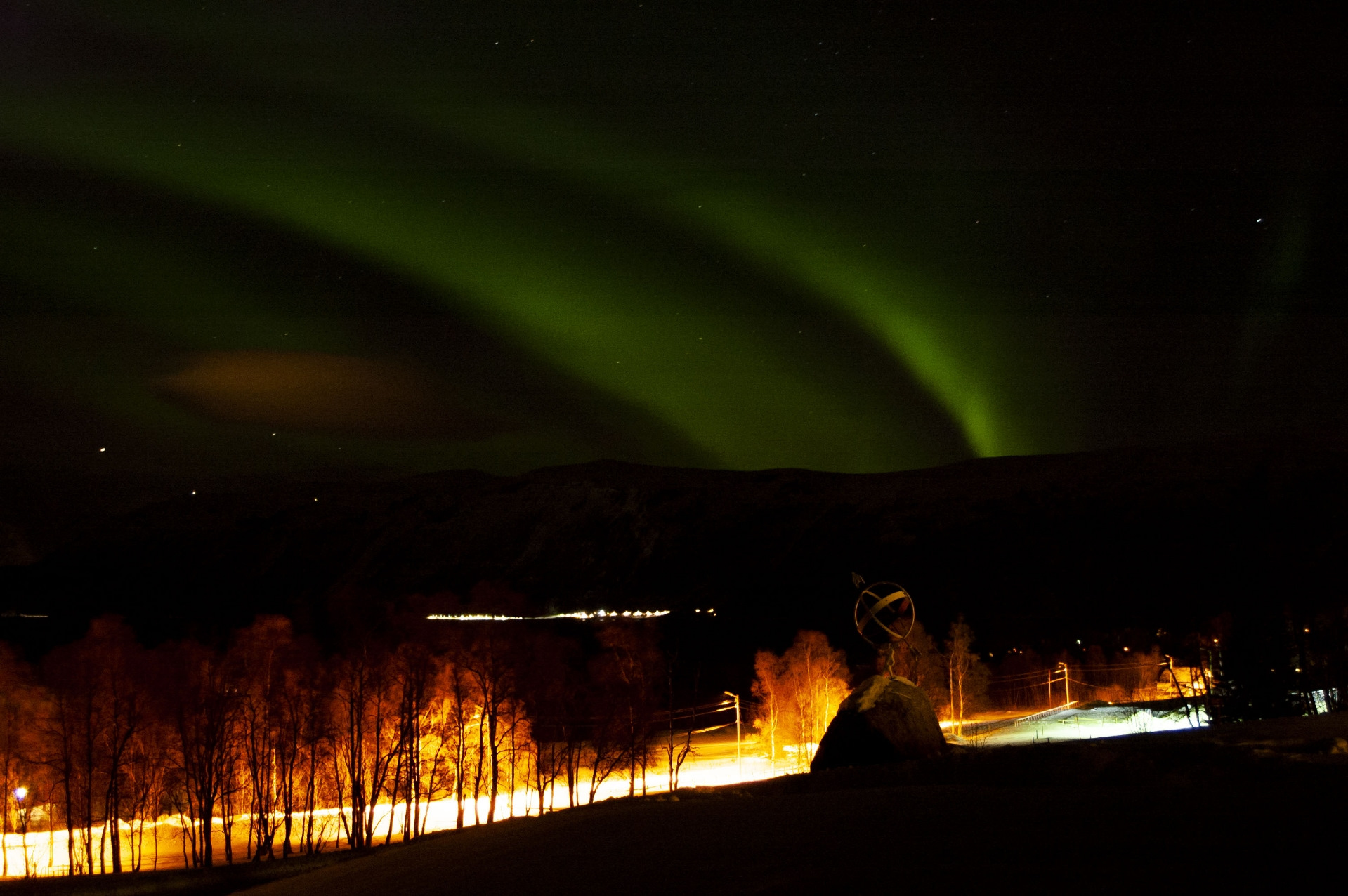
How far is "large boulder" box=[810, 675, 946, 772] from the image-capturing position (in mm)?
24938

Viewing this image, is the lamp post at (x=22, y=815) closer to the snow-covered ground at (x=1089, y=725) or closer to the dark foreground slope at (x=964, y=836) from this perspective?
the dark foreground slope at (x=964, y=836)

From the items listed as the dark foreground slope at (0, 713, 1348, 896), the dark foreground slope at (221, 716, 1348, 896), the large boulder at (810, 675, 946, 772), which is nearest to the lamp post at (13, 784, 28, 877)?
the dark foreground slope at (0, 713, 1348, 896)

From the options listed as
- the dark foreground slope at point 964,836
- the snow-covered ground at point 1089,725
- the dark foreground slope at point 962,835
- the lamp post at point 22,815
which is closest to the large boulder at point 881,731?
the dark foreground slope at point 962,835

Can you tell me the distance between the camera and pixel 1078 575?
18725cm

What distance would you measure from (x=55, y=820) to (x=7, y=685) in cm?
1126

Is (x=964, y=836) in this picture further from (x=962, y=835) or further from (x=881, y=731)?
(x=881, y=731)

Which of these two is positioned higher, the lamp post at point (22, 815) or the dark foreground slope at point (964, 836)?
the dark foreground slope at point (964, 836)

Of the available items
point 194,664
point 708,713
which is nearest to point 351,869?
point 194,664

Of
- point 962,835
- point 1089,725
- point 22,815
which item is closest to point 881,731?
point 962,835

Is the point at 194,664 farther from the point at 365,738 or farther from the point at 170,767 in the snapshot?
the point at 365,738

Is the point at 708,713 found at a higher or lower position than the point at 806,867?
lower

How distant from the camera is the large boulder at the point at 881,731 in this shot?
2494cm

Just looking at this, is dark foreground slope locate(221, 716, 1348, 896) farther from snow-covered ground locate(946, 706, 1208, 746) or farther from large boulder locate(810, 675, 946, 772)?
snow-covered ground locate(946, 706, 1208, 746)

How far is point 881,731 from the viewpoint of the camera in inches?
985
